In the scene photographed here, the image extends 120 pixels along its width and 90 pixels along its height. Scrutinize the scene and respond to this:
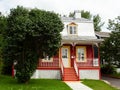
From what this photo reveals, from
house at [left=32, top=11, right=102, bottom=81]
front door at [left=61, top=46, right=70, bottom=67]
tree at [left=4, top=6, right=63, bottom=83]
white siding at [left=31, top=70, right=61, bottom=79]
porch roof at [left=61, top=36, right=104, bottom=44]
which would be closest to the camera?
tree at [left=4, top=6, right=63, bottom=83]

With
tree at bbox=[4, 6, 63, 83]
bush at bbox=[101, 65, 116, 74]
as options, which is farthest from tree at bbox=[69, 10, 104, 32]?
tree at bbox=[4, 6, 63, 83]

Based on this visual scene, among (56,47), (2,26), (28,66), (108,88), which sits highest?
(2,26)

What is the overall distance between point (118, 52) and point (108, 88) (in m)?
12.2

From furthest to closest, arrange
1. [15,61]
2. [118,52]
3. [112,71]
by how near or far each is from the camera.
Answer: [112,71] → [118,52] → [15,61]

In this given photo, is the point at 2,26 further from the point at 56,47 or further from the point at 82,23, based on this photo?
the point at 82,23

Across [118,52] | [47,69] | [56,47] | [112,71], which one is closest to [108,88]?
[56,47]

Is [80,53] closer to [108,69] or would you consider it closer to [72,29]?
[72,29]

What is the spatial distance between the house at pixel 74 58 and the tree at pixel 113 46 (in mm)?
3225

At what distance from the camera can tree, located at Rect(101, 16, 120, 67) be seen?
3775 centimetres

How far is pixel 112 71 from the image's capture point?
4166 centimetres

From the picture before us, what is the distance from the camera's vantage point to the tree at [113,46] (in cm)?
3775

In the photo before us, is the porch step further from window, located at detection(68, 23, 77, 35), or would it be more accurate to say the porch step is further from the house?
window, located at detection(68, 23, 77, 35)

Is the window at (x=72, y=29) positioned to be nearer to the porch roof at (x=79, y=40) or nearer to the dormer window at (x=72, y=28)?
the dormer window at (x=72, y=28)

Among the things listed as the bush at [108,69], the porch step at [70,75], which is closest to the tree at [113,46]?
the bush at [108,69]
